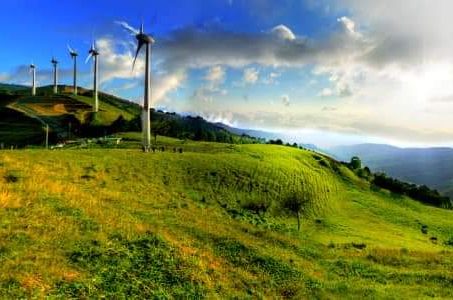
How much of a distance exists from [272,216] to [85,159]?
1357 inches

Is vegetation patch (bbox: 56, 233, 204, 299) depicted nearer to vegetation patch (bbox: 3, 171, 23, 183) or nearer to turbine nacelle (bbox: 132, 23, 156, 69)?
vegetation patch (bbox: 3, 171, 23, 183)

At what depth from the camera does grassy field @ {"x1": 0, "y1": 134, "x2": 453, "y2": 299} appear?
28609mm

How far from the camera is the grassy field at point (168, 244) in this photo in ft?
93.9

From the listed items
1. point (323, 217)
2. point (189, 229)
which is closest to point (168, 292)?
point (189, 229)

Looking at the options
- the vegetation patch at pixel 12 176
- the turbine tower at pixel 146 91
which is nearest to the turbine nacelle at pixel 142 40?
the turbine tower at pixel 146 91

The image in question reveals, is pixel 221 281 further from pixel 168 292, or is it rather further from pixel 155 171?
pixel 155 171

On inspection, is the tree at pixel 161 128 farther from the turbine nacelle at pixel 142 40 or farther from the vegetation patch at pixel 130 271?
the vegetation patch at pixel 130 271

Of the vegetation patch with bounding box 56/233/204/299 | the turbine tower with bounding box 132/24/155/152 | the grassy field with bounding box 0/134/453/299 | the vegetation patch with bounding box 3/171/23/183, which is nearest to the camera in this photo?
the vegetation patch with bounding box 56/233/204/299

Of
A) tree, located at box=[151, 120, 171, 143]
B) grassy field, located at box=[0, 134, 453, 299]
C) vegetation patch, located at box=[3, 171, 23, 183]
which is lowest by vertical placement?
grassy field, located at box=[0, 134, 453, 299]

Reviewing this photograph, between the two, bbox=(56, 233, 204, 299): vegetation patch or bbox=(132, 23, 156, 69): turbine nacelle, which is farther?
bbox=(132, 23, 156, 69): turbine nacelle

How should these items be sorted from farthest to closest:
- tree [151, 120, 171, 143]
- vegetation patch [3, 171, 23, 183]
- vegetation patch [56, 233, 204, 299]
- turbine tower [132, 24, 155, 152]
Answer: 1. tree [151, 120, 171, 143]
2. turbine tower [132, 24, 155, 152]
3. vegetation patch [3, 171, 23, 183]
4. vegetation patch [56, 233, 204, 299]

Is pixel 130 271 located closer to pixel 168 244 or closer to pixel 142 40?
pixel 168 244

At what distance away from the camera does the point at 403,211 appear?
367ft

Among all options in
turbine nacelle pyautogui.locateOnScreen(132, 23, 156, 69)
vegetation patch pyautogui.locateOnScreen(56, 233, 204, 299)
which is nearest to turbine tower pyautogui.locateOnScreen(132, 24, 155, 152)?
turbine nacelle pyautogui.locateOnScreen(132, 23, 156, 69)
